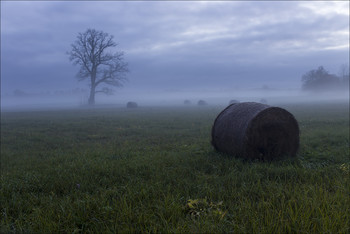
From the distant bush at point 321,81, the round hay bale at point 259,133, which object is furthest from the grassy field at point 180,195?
the distant bush at point 321,81

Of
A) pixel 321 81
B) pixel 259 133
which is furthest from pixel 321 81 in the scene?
pixel 259 133

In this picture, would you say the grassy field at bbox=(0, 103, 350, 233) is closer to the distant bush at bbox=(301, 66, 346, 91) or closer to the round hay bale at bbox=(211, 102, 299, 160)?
the round hay bale at bbox=(211, 102, 299, 160)

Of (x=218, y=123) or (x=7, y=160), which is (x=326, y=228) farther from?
(x=7, y=160)

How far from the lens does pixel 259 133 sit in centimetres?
546

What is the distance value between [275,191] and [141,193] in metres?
2.02

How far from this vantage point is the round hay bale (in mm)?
5406

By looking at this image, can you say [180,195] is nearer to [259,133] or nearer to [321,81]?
[259,133]

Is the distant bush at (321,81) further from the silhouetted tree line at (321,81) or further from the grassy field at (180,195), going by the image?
the grassy field at (180,195)

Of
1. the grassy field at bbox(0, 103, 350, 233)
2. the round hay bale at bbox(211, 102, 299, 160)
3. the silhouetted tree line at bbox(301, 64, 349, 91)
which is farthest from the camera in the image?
the silhouetted tree line at bbox(301, 64, 349, 91)

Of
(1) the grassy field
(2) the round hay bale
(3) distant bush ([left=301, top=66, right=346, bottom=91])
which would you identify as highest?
(3) distant bush ([left=301, top=66, right=346, bottom=91])

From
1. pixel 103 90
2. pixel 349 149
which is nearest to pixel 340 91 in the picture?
pixel 103 90

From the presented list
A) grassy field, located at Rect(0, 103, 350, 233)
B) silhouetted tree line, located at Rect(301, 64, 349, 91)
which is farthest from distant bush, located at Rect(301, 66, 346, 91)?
grassy field, located at Rect(0, 103, 350, 233)

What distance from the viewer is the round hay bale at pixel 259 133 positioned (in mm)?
5406

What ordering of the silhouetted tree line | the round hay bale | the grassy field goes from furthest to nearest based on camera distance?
the silhouetted tree line, the round hay bale, the grassy field
